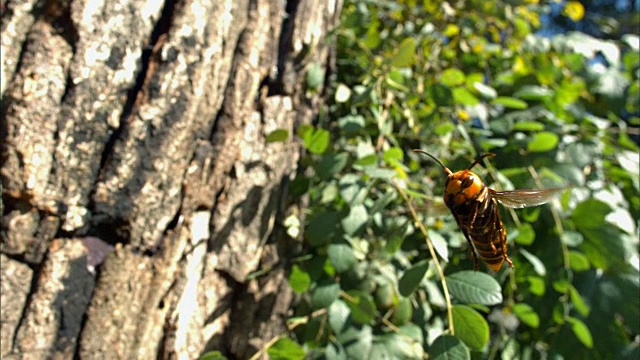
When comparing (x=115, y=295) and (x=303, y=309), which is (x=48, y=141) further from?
(x=303, y=309)

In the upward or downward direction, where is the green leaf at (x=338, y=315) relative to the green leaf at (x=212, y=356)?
downward

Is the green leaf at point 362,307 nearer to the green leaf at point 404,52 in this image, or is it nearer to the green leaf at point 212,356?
the green leaf at point 212,356

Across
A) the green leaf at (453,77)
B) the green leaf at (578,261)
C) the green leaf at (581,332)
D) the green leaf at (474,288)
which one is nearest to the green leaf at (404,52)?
the green leaf at (453,77)

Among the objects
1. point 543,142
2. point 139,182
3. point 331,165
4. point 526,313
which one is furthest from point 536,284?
point 139,182

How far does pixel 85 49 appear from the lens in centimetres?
100

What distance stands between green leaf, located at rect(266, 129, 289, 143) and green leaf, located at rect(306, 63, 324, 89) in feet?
0.56

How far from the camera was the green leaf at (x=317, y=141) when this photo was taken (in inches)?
46.3

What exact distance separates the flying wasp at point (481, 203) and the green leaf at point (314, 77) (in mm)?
518

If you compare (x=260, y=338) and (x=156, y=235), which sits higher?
(x=156, y=235)

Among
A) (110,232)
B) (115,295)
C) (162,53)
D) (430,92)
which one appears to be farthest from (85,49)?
(430,92)

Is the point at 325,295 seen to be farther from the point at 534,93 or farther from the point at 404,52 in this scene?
the point at 534,93

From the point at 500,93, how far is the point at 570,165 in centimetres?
40

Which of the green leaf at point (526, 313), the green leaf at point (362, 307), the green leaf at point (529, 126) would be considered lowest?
the green leaf at point (526, 313)

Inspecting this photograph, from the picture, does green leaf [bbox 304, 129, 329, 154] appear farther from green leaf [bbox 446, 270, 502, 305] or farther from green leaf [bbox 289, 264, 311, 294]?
green leaf [bbox 446, 270, 502, 305]
